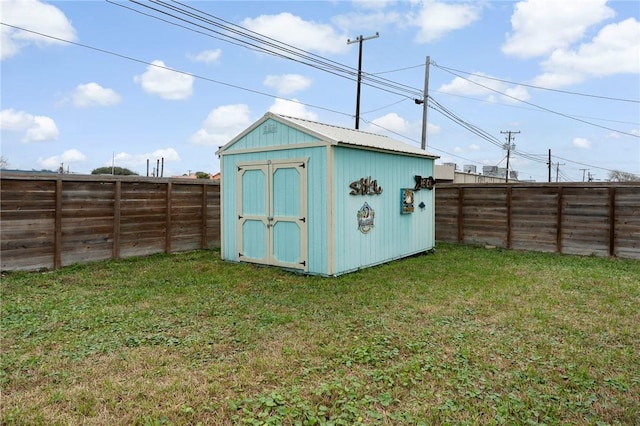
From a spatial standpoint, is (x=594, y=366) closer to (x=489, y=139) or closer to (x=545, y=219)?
(x=545, y=219)

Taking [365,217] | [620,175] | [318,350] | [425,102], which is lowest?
[318,350]

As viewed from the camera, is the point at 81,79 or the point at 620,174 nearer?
the point at 81,79

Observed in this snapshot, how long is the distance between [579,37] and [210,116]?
34.1 feet

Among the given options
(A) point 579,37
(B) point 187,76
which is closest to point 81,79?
(B) point 187,76

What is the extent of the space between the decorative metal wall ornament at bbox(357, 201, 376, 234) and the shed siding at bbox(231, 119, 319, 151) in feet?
4.66

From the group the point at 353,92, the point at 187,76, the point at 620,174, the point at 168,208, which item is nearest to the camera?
the point at 168,208

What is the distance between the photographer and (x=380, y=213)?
22.5ft

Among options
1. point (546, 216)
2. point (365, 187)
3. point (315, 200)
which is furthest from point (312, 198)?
point (546, 216)

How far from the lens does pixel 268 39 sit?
10164 mm

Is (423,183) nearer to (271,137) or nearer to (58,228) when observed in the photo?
(271,137)

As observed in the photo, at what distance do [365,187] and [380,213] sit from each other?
0.70 m

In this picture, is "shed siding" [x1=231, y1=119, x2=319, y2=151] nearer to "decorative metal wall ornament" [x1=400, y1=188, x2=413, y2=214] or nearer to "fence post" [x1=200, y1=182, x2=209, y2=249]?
"fence post" [x1=200, y1=182, x2=209, y2=249]

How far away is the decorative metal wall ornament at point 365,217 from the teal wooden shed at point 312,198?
0.7 inches

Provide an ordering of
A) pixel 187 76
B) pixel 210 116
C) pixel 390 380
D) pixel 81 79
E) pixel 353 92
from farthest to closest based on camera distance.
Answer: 1. pixel 353 92
2. pixel 210 116
3. pixel 187 76
4. pixel 81 79
5. pixel 390 380
